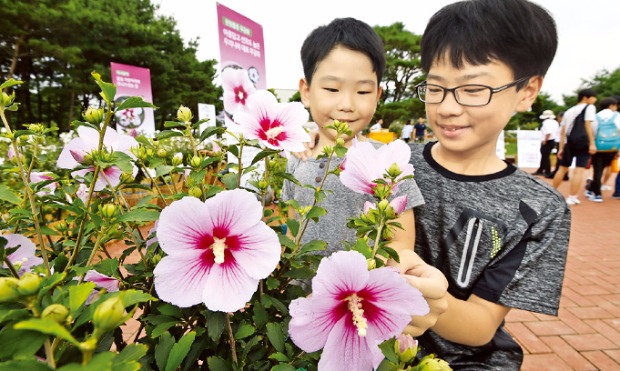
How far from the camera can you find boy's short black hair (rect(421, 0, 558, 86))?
1093 millimetres

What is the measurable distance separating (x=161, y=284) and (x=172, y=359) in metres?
0.10

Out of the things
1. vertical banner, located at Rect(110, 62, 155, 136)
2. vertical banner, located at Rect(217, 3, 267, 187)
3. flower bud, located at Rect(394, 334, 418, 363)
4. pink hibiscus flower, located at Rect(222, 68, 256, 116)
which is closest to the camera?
flower bud, located at Rect(394, 334, 418, 363)

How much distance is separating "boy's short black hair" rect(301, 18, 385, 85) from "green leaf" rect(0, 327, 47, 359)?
49.1 inches

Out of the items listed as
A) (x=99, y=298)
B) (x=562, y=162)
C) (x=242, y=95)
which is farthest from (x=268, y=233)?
(x=562, y=162)

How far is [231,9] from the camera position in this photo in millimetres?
5082

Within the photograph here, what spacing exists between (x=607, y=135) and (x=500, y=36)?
7.05 metres

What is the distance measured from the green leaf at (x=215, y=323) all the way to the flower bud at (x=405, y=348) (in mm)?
280

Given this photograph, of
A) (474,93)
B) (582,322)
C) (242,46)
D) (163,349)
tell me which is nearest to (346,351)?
(163,349)

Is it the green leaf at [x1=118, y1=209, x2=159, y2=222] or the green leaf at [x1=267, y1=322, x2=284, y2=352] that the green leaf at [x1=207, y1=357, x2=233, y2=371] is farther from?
the green leaf at [x1=118, y1=209, x2=159, y2=222]

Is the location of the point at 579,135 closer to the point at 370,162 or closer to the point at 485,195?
the point at 485,195

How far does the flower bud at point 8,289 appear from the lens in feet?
1.16

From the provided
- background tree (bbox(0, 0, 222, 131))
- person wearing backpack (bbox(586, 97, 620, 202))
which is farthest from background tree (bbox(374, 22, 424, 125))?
person wearing backpack (bbox(586, 97, 620, 202))

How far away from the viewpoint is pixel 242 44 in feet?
16.8

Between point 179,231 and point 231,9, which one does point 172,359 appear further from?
point 231,9
